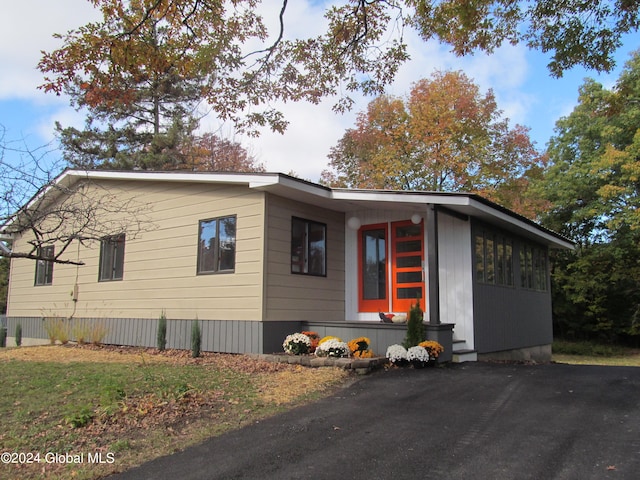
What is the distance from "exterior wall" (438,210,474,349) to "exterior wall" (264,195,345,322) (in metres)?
2.21

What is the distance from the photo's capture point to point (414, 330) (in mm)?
8703

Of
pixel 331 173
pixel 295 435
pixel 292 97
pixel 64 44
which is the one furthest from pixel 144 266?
pixel 331 173

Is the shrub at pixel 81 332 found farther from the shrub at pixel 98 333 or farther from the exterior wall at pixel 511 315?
the exterior wall at pixel 511 315

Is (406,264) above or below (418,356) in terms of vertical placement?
above

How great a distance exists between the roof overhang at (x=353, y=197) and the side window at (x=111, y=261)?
78.2 inches

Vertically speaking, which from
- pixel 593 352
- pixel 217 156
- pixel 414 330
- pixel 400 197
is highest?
pixel 217 156

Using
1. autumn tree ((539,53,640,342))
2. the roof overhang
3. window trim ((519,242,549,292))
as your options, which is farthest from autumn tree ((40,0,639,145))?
autumn tree ((539,53,640,342))

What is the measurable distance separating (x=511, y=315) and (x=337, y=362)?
17.7 ft

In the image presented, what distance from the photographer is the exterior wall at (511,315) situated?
10156 mm

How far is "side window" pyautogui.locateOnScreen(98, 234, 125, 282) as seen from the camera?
1255cm

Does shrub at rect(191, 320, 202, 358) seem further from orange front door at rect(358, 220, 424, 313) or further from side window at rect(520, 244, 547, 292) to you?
side window at rect(520, 244, 547, 292)

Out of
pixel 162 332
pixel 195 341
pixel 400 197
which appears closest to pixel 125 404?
pixel 195 341

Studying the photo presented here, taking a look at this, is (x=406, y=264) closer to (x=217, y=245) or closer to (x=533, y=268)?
(x=217, y=245)

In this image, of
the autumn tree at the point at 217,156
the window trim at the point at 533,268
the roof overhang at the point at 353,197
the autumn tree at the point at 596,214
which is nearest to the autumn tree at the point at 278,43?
the roof overhang at the point at 353,197
